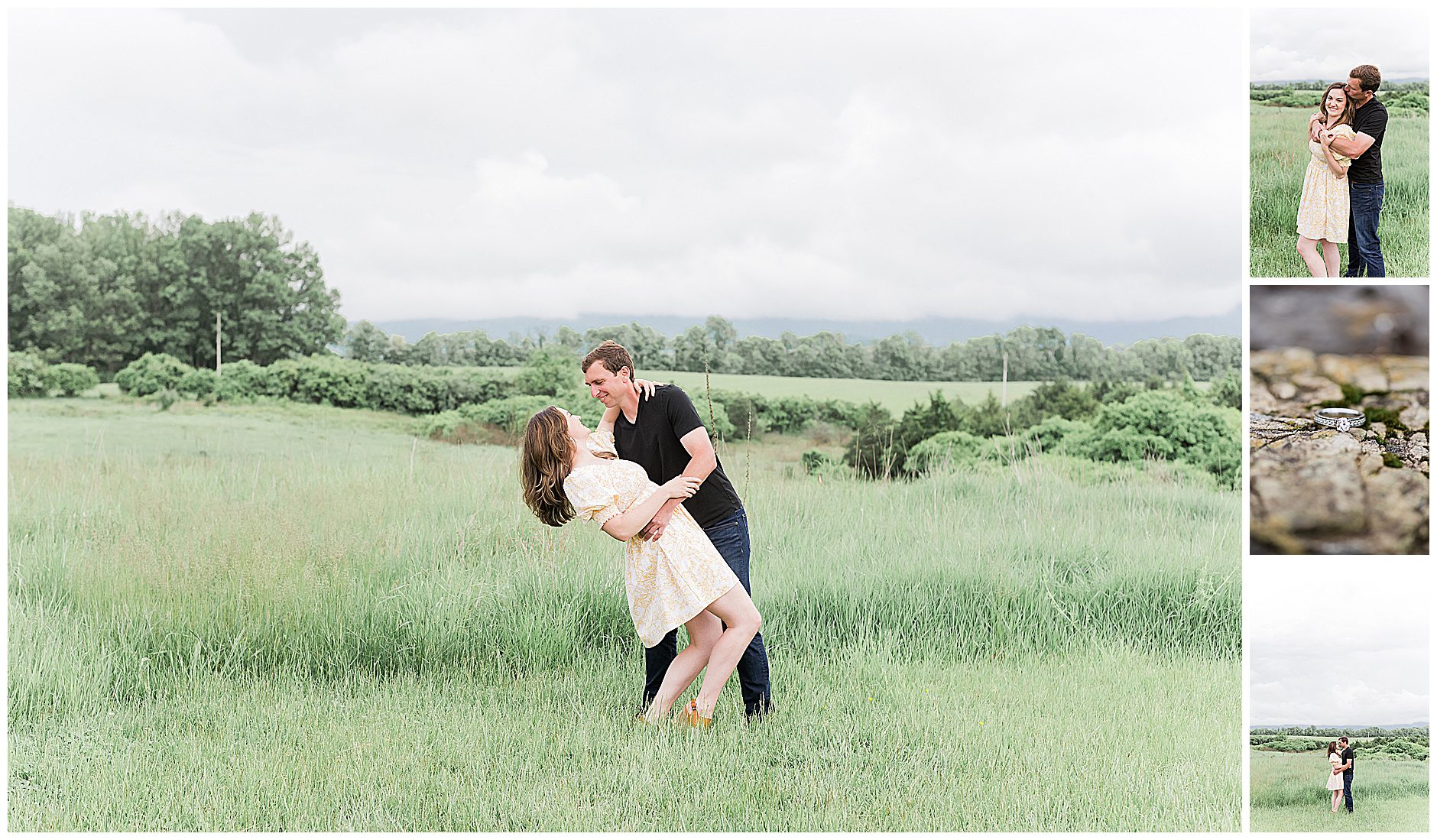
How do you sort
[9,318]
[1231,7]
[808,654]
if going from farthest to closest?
[9,318]
[1231,7]
[808,654]

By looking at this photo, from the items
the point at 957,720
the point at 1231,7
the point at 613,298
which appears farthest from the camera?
the point at 613,298

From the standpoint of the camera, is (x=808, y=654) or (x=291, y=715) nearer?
(x=291, y=715)

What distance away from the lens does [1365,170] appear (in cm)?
420

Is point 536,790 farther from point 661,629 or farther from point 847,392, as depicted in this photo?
point 847,392

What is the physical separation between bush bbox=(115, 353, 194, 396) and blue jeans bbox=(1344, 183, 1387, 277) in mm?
7689

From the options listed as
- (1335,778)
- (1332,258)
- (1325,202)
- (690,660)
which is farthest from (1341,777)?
(690,660)

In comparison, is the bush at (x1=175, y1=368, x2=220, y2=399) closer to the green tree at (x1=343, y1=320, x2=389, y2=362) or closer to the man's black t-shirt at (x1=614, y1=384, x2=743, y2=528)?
the green tree at (x1=343, y1=320, x2=389, y2=362)

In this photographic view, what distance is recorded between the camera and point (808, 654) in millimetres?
4824

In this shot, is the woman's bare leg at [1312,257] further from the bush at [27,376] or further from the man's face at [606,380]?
the bush at [27,376]

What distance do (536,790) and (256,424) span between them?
4742mm

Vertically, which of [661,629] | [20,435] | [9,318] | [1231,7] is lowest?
[661,629]

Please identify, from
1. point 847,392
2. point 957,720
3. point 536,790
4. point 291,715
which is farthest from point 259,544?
point 847,392

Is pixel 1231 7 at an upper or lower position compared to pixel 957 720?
upper

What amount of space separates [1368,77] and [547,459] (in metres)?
4.08
